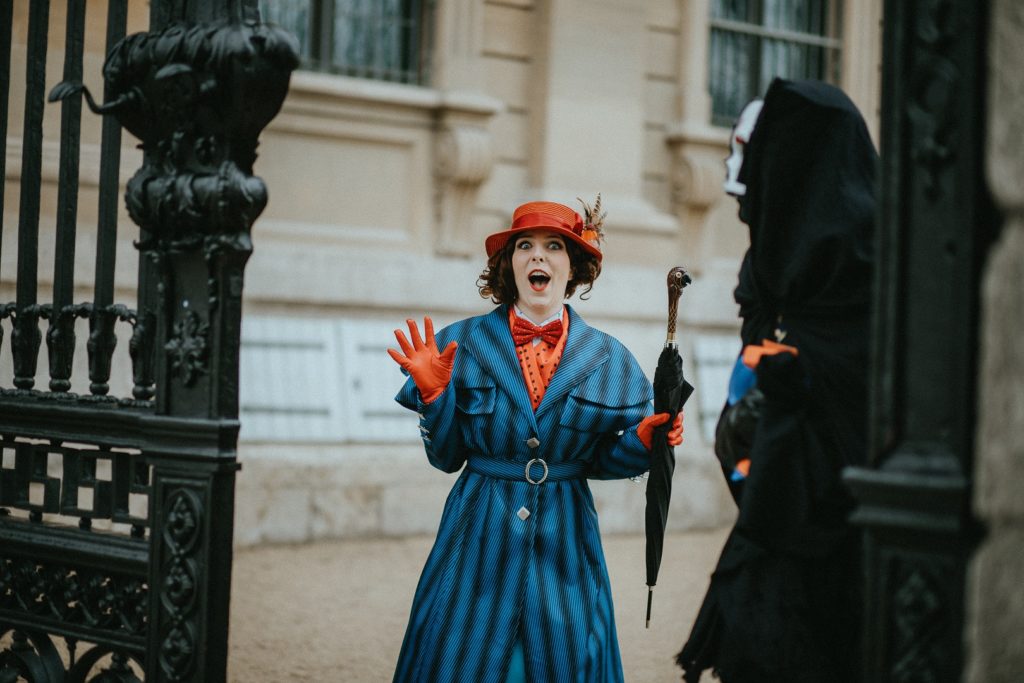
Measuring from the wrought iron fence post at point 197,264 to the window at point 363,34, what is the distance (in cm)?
552

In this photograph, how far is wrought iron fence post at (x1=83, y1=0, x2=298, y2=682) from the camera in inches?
136

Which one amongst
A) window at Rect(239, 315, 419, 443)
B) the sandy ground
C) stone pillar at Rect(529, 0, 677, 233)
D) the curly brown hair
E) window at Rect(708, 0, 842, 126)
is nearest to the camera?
the curly brown hair

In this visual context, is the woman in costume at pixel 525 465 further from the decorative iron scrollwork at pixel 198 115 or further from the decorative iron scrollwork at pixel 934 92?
the decorative iron scrollwork at pixel 934 92

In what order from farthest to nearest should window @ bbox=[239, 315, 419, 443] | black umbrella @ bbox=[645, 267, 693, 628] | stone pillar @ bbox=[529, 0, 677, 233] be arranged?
stone pillar @ bbox=[529, 0, 677, 233] → window @ bbox=[239, 315, 419, 443] → black umbrella @ bbox=[645, 267, 693, 628]

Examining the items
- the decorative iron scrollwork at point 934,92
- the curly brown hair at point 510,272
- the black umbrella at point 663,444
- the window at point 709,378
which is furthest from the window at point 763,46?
the decorative iron scrollwork at point 934,92

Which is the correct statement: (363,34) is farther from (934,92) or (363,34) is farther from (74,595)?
(934,92)

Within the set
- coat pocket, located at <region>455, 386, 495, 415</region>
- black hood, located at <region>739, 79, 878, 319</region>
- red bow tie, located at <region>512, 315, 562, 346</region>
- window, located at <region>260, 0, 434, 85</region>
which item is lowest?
coat pocket, located at <region>455, 386, 495, 415</region>

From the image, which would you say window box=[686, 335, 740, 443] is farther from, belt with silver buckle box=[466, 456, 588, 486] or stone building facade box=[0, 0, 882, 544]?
belt with silver buckle box=[466, 456, 588, 486]

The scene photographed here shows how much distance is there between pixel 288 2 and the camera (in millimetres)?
9047

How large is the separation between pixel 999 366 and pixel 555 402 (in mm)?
2121

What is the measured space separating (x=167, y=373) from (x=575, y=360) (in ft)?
4.30

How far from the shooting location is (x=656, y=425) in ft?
13.0

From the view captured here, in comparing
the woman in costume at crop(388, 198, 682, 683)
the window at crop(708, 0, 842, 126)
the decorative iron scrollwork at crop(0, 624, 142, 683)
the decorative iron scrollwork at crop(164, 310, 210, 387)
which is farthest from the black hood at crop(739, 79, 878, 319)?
the window at crop(708, 0, 842, 126)

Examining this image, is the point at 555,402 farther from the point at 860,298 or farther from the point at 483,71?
the point at 483,71
